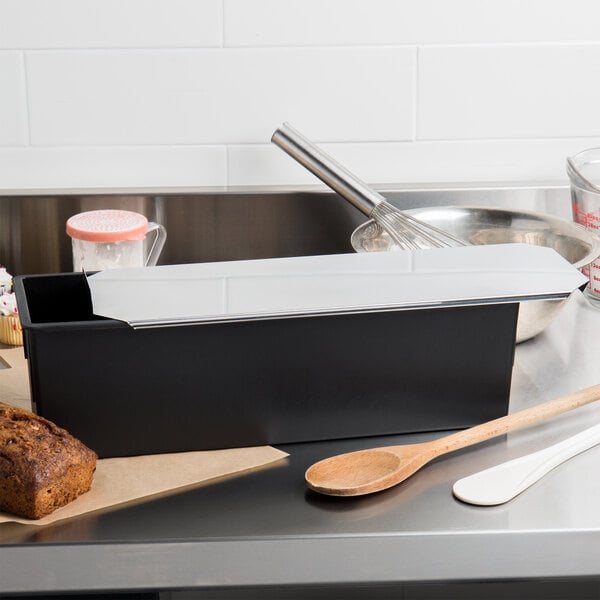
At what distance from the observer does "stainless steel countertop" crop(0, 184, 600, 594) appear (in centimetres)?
53

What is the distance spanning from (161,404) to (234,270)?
12 centimetres

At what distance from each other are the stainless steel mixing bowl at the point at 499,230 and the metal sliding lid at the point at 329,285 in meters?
0.15

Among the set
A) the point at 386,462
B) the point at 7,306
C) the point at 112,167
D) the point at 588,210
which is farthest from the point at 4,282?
the point at 588,210

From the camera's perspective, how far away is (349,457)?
60 centimetres

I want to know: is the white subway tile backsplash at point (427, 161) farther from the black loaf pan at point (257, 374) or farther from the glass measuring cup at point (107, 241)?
the black loaf pan at point (257, 374)

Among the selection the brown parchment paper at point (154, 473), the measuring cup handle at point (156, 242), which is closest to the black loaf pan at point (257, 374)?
the brown parchment paper at point (154, 473)

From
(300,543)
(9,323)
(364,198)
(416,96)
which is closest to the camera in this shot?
(300,543)

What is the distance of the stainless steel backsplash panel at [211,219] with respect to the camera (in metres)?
0.98

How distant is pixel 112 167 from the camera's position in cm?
102

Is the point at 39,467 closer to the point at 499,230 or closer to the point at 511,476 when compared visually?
the point at 511,476

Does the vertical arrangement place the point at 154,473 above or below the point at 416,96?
below

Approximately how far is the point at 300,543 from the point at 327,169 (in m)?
0.47

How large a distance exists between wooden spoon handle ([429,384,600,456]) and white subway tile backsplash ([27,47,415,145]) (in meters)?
0.45

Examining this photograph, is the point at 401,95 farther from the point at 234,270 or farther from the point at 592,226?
the point at 234,270
